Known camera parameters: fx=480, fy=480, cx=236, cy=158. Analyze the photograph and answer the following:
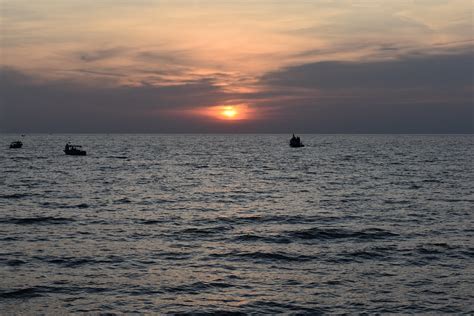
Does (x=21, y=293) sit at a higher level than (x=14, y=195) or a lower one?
lower

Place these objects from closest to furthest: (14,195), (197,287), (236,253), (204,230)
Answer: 1. (197,287)
2. (236,253)
3. (204,230)
4. (14,195)

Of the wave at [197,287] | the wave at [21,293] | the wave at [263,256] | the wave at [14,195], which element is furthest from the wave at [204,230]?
the wave at [14,195]

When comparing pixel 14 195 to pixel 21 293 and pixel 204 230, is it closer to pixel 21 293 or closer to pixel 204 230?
pixel 204 230

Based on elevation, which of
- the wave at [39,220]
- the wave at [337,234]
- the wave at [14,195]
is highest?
the wave at [14,195]

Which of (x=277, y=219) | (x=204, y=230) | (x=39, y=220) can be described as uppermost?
(x=39, y=220)

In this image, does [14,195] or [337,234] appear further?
[14,195]

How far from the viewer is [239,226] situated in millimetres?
36156

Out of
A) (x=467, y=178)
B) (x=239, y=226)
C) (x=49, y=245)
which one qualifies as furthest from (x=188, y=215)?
(x=467, y=178)

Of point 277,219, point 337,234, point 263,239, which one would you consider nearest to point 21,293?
point 263,239

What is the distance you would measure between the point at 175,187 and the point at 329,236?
116 feet

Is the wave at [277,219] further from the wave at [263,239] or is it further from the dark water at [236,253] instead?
the wave at [263,239]

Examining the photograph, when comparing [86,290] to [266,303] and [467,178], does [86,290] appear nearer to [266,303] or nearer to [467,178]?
[266,303]

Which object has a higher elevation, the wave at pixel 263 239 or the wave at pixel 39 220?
the wave at pixel 39 220

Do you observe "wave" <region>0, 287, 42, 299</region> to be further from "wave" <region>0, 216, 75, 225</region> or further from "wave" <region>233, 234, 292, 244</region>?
"wave" <region>0, 216, 75, 225</region>
